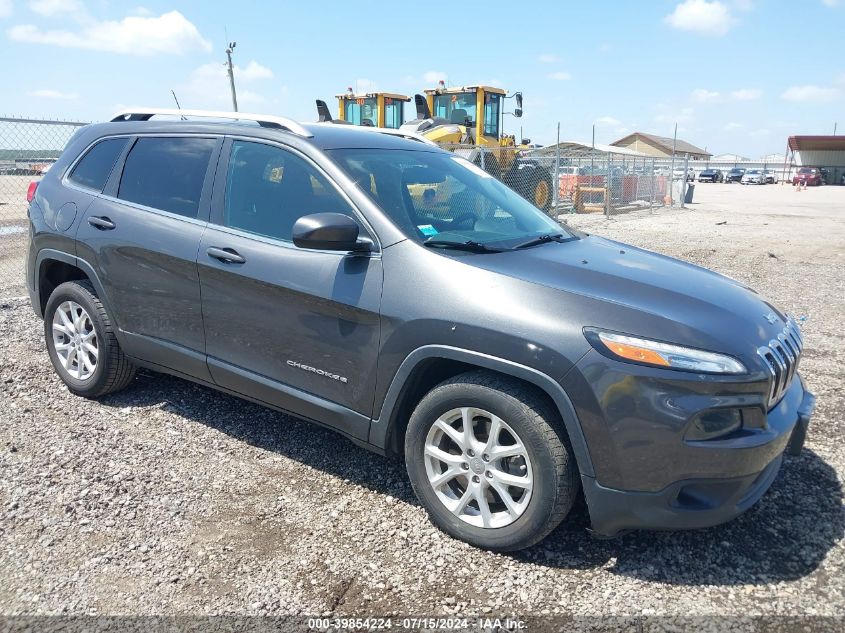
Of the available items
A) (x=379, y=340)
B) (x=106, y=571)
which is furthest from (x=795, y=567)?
(x=106, y=571)

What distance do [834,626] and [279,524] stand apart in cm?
228

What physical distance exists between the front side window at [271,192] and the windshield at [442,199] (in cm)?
17

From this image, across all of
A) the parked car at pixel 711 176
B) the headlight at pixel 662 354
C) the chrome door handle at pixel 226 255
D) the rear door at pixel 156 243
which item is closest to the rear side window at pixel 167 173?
the rear door at pixel 156 243

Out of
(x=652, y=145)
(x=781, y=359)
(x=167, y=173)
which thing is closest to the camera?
(x=781, y=359)

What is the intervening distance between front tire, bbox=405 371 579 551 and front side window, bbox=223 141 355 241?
1099mm

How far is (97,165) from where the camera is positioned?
167 inches

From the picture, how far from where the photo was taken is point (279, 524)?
120 inches

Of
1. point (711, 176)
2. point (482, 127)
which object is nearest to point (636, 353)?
point (482, 127)

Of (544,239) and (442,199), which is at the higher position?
(442,199)

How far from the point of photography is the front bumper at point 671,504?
8.11ft

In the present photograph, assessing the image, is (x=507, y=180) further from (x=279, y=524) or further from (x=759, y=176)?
(x=759, y=176)

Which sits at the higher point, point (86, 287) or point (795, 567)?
point (86, 287)

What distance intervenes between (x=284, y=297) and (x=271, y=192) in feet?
Result: 2.02

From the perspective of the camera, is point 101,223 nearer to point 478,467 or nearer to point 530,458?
point 478,467
